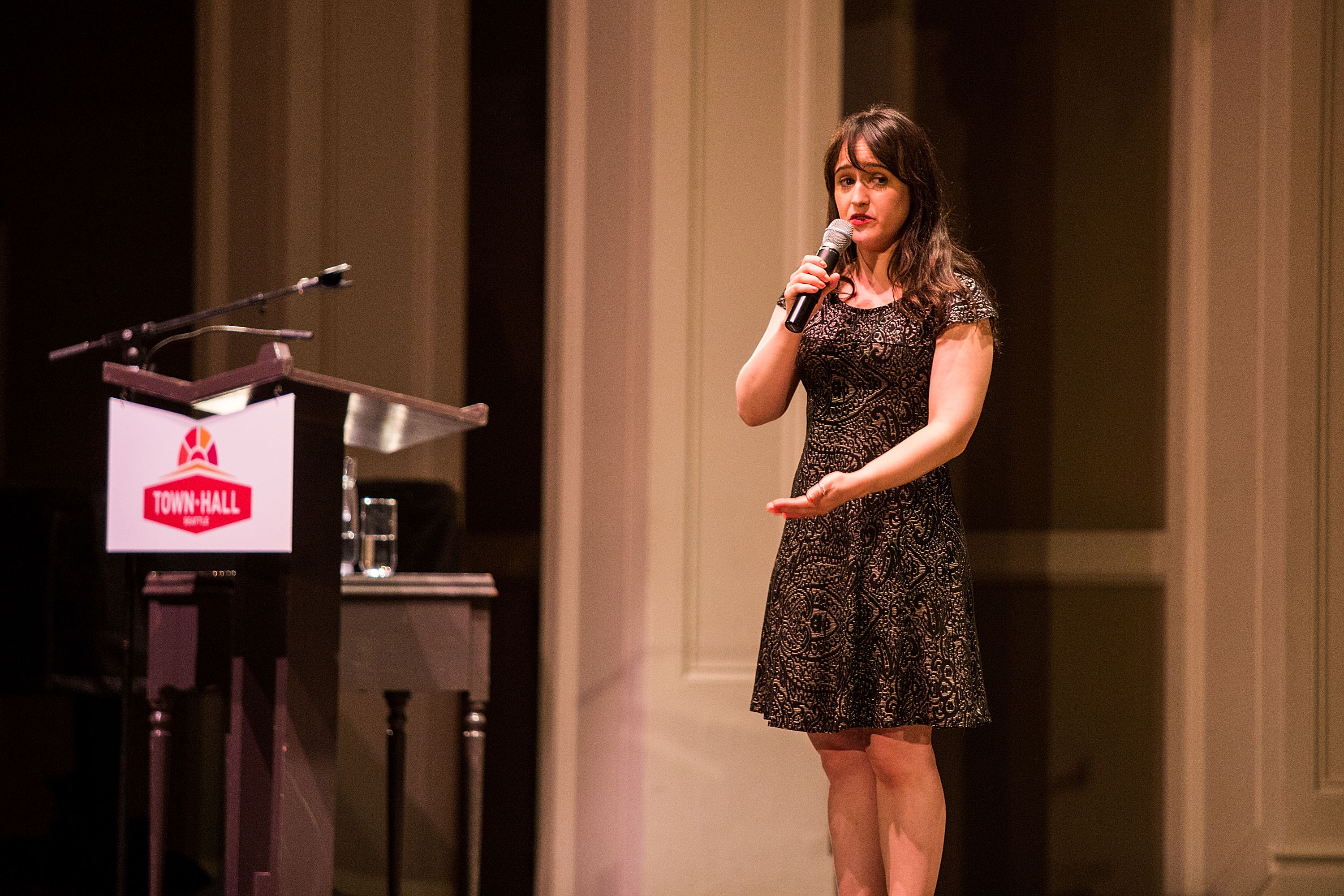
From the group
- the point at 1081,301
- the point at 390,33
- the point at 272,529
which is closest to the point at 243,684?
the point at 272,529

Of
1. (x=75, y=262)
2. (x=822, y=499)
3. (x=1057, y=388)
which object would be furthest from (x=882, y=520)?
(x=75, y=262)

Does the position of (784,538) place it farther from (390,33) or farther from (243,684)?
(390,33)

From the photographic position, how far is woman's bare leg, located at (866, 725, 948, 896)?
168cm

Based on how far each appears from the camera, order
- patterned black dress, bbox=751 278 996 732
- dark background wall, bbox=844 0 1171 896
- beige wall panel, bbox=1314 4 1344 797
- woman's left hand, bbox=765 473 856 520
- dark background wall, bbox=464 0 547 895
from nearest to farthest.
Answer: woman's left hand, bbox=765 473 856 520 < patterned black dress, bbox=751 278 996 732 < beige wall panel, bbox=1314 4 1344 797 < dark background wall, bbox=844 0 1171 896 < dark background wall, bbox=464 0 547 895

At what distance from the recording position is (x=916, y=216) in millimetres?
1784

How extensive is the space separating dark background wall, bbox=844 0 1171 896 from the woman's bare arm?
4.38ft

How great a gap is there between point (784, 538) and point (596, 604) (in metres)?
1.18

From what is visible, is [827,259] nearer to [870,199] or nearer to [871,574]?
[870,199]

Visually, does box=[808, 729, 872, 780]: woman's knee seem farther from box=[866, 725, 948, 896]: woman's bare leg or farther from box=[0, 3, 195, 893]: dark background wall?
box=[0, 3, 195, 893]: dark background wall

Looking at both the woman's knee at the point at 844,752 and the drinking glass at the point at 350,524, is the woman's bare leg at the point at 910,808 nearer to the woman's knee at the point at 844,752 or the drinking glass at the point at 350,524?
the woman's knee at the point at 844,752

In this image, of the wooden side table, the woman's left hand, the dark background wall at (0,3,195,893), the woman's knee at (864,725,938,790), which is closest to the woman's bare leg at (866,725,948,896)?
the woman's knee at (864,725,938,790)

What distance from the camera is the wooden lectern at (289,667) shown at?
68.7 inches

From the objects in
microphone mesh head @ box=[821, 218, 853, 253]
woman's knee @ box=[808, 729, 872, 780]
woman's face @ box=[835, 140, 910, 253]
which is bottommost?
woman's knee @ box=[808, 729, 872, 780]

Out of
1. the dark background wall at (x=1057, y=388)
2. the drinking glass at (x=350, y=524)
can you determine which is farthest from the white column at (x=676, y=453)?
the drinking glass at (x=350, y=524)
